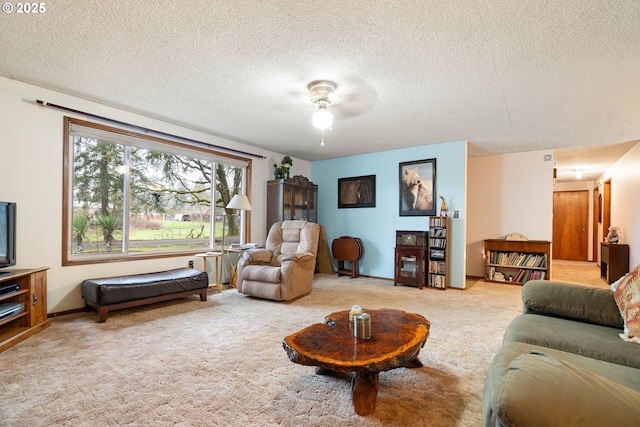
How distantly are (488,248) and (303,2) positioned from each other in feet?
16.6

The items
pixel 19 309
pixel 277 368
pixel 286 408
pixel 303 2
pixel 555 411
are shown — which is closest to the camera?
pixel 555 411

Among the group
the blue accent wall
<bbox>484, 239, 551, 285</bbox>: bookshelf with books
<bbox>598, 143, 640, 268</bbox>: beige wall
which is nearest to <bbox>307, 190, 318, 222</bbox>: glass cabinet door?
the blue accent wall

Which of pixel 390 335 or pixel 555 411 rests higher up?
pixel 555 411

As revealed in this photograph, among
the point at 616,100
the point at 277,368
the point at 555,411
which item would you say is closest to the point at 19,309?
the point at 277,368

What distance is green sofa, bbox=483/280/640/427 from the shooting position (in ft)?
2.13

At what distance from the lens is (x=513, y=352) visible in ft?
4.39

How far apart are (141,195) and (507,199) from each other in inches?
231

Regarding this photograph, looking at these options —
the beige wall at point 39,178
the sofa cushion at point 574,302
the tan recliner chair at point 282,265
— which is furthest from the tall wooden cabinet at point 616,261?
the beige wall at point 39,178

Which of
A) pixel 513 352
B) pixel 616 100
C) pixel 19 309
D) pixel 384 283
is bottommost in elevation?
pixel 384 283

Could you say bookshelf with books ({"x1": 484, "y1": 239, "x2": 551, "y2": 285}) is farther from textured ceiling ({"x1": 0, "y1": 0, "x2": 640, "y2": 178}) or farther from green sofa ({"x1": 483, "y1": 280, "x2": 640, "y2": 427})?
green sofa ({"x1": 483, "y1": 280, "x2": 640, "y2": 427})

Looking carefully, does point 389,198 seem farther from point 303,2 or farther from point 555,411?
point 555,411

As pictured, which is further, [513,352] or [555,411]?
[513,352]

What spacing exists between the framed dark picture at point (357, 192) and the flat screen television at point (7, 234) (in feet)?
15.1

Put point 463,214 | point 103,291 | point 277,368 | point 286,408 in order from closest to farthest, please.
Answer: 1. point 286,408
2. point 277,368
3. point 103,291
4. point 463,214
